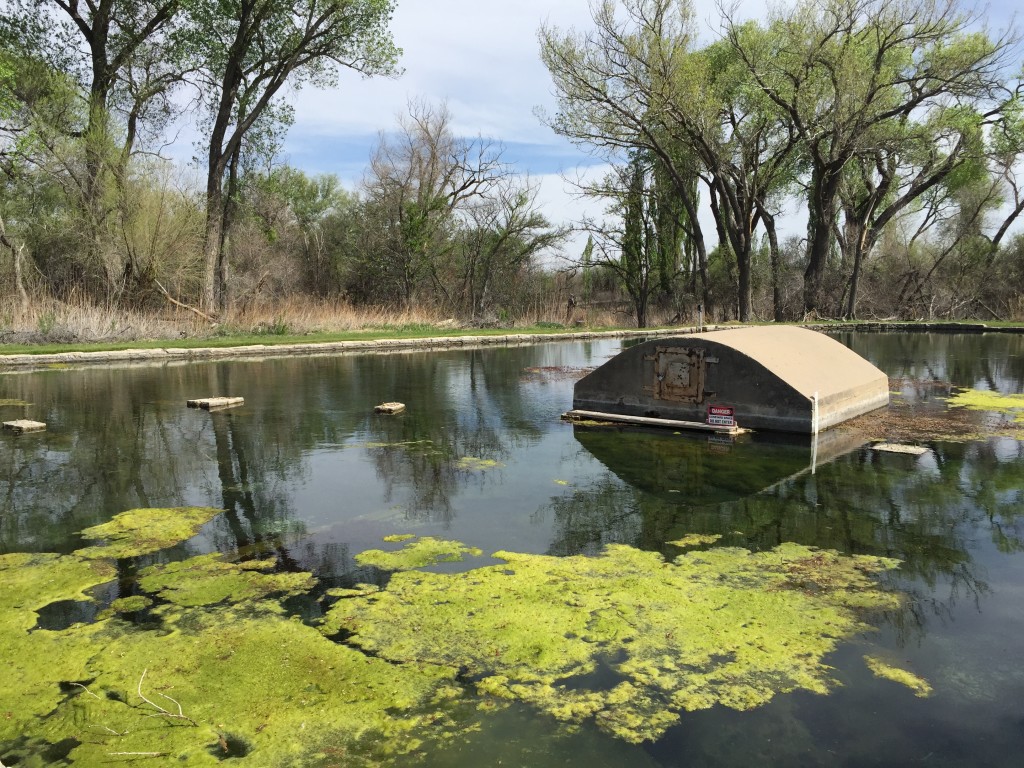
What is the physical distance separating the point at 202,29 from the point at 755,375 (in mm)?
22027

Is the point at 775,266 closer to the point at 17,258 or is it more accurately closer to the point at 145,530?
the point at 17,258

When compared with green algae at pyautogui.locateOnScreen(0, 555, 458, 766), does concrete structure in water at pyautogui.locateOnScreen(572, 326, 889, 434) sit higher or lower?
higher

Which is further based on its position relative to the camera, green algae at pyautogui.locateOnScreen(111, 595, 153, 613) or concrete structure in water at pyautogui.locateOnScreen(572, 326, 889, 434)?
concrete structure in water at pyautogui.locateOnScreen(572, 326, 889, 434)

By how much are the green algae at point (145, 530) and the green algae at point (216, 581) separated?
455mm

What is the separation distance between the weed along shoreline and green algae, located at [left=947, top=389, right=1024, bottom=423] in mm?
8152

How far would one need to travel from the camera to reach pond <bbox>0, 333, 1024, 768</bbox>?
290 centimetres

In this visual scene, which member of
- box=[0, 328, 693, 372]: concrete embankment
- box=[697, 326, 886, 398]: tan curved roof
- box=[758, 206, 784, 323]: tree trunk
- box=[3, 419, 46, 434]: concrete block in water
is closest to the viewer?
box=[697, 326, 886, 398]: tan curved roof

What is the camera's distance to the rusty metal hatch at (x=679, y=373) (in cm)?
891

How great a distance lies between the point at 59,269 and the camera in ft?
74.3

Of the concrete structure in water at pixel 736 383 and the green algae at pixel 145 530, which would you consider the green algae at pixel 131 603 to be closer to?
the green algae at pixel 145 530

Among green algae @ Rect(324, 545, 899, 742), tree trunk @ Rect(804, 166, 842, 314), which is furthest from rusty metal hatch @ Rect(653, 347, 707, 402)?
tree trunk @ Rect(804, 166, 842, 314)

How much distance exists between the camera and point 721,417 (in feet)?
28.2

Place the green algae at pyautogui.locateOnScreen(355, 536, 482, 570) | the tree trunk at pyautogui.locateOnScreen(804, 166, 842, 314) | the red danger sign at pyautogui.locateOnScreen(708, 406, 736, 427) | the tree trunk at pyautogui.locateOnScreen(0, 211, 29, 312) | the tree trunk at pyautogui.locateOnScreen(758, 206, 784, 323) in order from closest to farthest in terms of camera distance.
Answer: the green algae at pyautogui.locateOnScreen(355, 536, 482, 570) < the red danger sign at pyautogui.locateOnScreen(708, 406, 736, 427) < the tree trunk at pyautogui.locateOnScreen(0, 211, 29, 312) < the tree trunk at pyautogui.locateOnScreen(804, 166, 842, 314) < the tree trunk at pyautogui.locateOnScreen(758, 206, 784, 323)

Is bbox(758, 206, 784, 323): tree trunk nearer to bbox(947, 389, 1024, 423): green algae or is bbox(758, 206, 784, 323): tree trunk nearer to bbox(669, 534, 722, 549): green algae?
bbox(947, 389, 1024, 423): green algae
